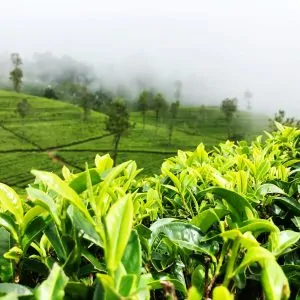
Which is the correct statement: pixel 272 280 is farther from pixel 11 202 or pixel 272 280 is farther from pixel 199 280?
pixel 11 202

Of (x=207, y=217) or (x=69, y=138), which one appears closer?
(x=207, y=217)

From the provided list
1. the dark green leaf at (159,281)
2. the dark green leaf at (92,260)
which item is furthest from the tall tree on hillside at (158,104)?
the dark green leaf at (92,260)

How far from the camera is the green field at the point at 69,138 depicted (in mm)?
67562

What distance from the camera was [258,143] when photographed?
10.5 ft

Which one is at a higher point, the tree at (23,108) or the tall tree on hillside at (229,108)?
the tall tree on hillside at (229,108)

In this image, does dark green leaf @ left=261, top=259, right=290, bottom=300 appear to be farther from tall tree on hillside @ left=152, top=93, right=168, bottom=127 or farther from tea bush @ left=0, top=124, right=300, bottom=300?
tall tree on hillside @ left=152, top=93, right=168, bottom=127

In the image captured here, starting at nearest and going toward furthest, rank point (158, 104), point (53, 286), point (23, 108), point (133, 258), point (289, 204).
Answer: point (53, 286) → point (133, 258) → point (289, 204) → point (23, 108) → point (158, 104)

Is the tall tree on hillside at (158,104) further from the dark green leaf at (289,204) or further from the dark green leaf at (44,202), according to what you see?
the dark green leaf at (44,202)

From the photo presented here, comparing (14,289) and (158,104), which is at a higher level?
(14,289)

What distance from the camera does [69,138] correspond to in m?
79.0

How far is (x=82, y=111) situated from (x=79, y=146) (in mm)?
17975

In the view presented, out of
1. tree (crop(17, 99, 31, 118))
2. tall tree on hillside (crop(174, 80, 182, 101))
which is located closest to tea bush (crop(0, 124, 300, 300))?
tree (crop(17, 99, 31, 118))

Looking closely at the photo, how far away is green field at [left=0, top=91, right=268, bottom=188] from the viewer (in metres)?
67.6

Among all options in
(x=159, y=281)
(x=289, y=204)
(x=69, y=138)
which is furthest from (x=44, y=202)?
(x=69, y=138)
